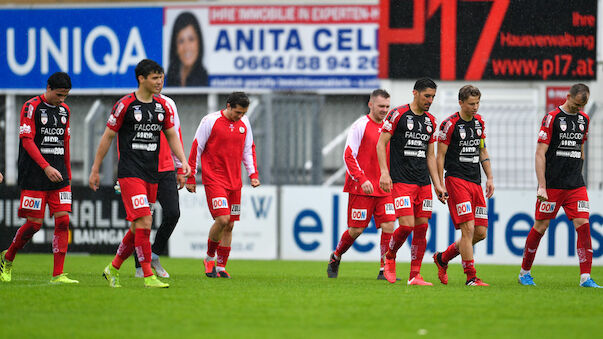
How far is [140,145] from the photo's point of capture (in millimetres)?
8961

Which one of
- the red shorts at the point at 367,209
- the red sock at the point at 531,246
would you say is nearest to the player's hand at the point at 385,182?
the red shorts at the point at 367,209

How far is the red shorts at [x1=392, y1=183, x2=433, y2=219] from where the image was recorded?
399 inches

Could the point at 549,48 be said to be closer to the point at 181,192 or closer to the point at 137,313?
the point at 181,192

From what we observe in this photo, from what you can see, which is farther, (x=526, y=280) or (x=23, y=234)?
(x=526, y=280)

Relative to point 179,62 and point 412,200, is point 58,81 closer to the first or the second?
point 412,200

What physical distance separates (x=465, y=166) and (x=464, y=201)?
0.37m

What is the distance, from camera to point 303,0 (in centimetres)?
2316

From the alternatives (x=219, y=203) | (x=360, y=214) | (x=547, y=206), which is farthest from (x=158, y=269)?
(x=547, y=206)

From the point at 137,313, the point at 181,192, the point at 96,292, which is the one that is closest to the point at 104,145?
the point at 96,292

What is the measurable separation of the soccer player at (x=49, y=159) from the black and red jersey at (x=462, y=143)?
3804mm

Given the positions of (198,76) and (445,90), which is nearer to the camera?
(445,90)

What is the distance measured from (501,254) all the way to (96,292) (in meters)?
7.81

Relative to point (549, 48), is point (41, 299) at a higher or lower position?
lower

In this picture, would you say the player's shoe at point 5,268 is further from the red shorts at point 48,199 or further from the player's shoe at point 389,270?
the player's shoe at point 389,270
